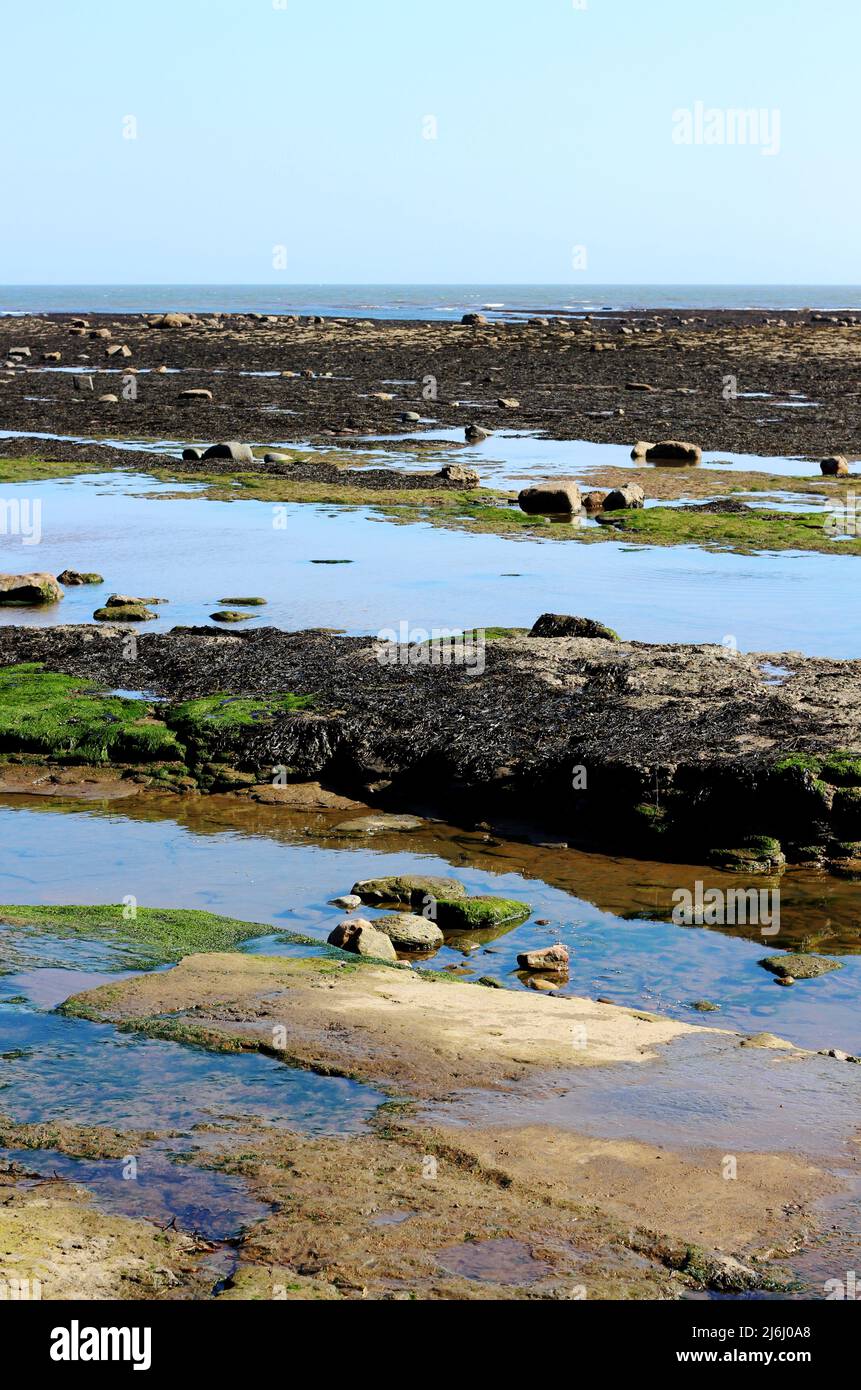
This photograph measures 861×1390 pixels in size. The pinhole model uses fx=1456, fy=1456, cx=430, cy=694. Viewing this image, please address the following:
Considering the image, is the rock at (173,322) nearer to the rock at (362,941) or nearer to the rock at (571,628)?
the rock at (571,628)

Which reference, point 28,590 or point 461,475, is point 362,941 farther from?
point 461,475

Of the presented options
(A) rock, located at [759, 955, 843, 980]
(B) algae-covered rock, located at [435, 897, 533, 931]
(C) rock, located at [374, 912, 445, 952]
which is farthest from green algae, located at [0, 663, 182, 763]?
(A) rock, located at [759, 955, 843, 980]

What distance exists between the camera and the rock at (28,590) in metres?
18.1

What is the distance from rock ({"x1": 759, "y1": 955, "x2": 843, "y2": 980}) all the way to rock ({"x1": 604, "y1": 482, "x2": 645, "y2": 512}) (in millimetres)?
16612

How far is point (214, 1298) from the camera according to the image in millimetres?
4875

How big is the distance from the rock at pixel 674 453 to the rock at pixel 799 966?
23106 millimetres

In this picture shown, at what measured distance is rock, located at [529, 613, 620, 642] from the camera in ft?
49.6

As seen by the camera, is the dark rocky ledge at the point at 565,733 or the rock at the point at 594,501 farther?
the rock at the point at 594,501

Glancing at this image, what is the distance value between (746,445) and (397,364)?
25834 millimetres

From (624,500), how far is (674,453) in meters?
6.54

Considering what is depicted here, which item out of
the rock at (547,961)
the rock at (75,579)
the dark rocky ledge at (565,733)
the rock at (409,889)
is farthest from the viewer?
the rock at (75,579)

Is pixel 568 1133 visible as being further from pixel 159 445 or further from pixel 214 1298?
pixel 159 445

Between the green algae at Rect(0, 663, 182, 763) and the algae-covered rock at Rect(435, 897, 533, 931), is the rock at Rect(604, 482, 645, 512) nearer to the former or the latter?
the green algae at Rect(0, 663, 182, 763)

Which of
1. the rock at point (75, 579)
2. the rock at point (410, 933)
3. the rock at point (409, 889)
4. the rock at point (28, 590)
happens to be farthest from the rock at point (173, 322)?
the rock at point (410, 933)
